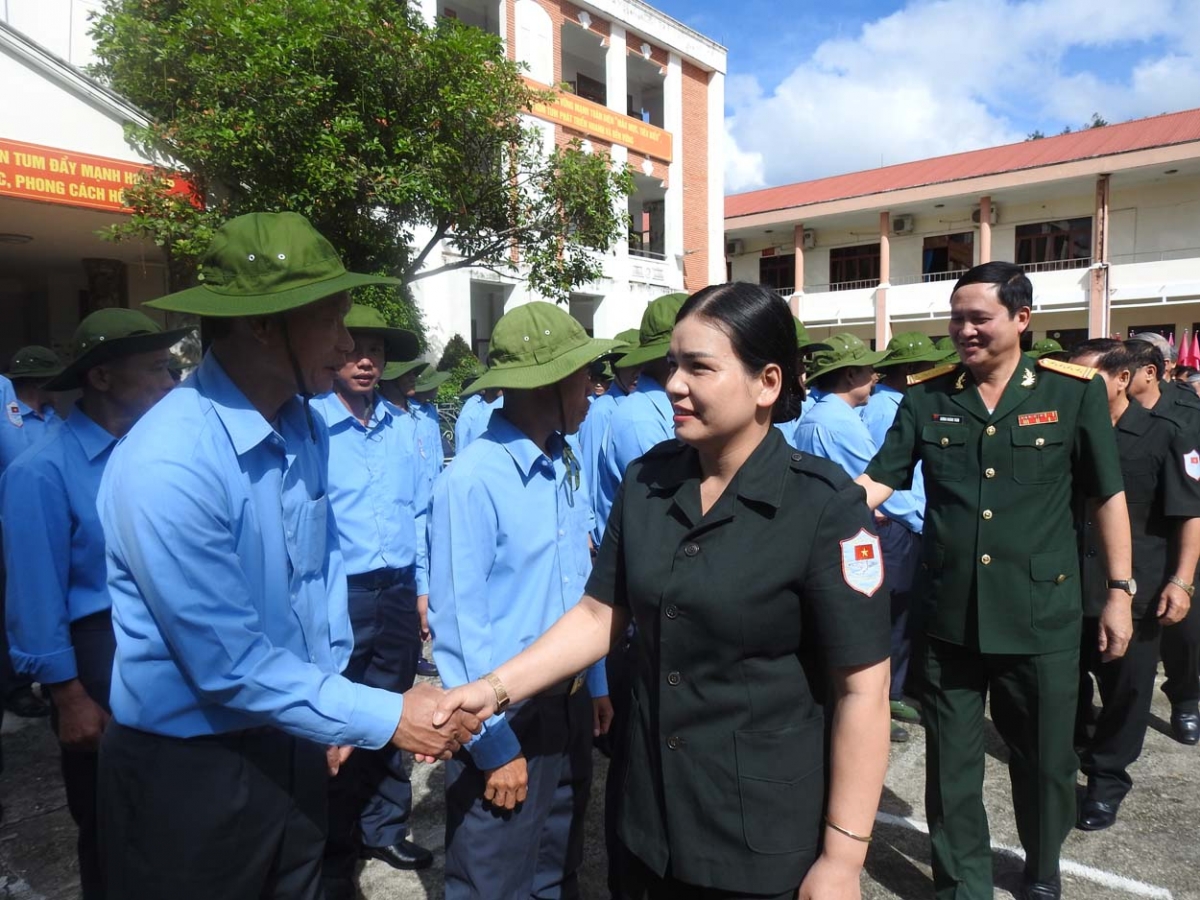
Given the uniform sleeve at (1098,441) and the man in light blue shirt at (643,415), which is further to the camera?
the man in light blue shirt at (643,415)

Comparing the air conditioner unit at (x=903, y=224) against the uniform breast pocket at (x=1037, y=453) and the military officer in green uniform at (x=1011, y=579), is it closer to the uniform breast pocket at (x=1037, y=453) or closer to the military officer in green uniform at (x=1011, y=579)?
the military officer in green uniform at (x=1011, y=579)

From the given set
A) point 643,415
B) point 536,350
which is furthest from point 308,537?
point 643,415

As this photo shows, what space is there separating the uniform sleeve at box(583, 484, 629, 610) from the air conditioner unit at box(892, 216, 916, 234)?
26.7m

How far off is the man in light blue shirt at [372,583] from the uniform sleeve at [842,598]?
6.88ft

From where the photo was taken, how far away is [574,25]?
65.8ft

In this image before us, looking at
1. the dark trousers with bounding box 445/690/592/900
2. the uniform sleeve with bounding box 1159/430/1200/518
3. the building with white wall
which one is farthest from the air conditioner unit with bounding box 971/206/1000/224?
the dark trousers with bounding box 445/690/592/900

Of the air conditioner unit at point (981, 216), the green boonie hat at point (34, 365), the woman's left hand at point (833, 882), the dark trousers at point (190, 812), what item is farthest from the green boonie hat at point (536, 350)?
the air conditioner unit at point (981, 216)

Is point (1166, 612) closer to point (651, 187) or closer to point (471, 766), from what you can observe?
point (471, 766)

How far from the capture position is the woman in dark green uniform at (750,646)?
4.95 ft

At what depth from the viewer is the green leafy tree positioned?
346 inches

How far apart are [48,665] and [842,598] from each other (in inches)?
89.3

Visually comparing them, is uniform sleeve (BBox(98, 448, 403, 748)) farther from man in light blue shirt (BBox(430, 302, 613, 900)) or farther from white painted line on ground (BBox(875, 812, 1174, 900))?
white painted line on ground (BBox(875, 812, 1174, 900))

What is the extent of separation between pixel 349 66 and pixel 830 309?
67.1ft

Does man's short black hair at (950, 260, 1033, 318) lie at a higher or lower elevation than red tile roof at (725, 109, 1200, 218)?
lower
